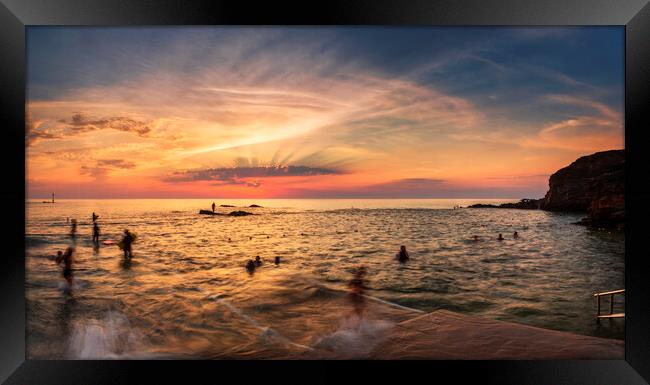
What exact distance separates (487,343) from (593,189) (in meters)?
4.04

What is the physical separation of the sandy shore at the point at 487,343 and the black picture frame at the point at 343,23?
13 centimetres

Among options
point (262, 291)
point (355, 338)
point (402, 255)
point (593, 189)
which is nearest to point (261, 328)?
point (262, 291)

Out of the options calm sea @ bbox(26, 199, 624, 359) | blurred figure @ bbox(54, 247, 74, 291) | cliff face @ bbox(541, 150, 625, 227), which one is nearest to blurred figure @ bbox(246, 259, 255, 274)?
calm sea @ bbox(26, 199, 624, 359)

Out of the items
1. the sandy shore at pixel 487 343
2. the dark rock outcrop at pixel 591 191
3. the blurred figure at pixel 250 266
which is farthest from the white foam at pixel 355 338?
the dark rock outcrop at pixel 591 191

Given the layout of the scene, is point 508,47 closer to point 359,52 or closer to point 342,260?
point 359,52

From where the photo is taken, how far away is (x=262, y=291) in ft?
18.5

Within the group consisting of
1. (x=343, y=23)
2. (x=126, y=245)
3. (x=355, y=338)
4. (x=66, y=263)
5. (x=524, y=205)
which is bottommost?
(x=355, y=338)

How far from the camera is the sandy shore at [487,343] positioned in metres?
3.82

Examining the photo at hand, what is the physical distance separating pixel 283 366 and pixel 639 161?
4.62m

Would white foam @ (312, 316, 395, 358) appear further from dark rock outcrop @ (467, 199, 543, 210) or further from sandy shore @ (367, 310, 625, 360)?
dark rock outcrop @ (467, 199, 543, 210)

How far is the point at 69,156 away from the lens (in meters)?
4.83

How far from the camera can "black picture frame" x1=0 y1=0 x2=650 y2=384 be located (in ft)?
11.4

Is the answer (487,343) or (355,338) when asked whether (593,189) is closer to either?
(487,343)

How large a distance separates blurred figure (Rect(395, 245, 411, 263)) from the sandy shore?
15.6 ft
